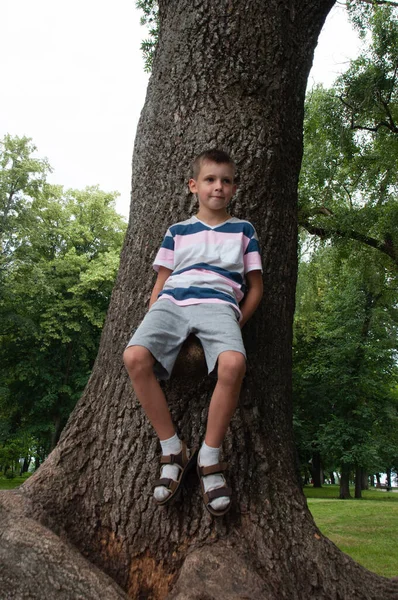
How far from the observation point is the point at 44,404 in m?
21.6

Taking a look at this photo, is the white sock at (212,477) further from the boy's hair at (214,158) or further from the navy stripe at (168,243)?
the boy's hair at (214,158)

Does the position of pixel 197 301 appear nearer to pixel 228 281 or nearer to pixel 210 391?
pixel 228 281

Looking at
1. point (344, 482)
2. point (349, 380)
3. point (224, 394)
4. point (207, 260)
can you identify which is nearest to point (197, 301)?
point (207, 260)

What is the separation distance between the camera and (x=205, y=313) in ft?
8.50

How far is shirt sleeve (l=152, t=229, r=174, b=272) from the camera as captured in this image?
291 cm

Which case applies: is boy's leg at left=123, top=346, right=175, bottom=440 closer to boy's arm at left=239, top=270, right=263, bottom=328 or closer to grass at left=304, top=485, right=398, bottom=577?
boy's arm at left=239, top=270, right=263, bottom=328

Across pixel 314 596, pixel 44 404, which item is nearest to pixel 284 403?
pixel 314 596

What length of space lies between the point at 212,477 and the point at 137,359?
0.65 m

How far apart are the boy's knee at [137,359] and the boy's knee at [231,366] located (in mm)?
342

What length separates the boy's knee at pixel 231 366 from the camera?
Result: 2.39m

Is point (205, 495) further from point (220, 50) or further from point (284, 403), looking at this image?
point (220, 50)

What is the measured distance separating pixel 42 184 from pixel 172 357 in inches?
862

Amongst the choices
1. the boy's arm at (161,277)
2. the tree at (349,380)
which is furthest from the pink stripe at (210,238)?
the tree at (349,380)

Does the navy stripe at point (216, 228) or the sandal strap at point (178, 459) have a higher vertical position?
the navy stripe at point (216, 228)
